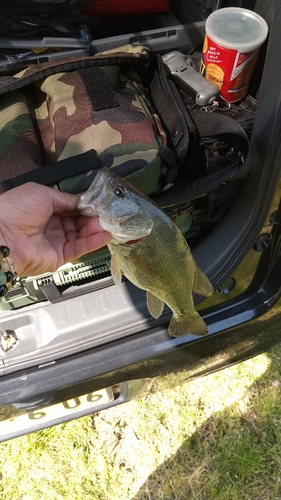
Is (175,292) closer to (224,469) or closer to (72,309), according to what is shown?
(72,309)

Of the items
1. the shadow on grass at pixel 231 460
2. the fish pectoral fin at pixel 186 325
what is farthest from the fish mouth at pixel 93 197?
the shadow on grass at pixel 231 460

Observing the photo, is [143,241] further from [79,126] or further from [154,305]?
[79,126]

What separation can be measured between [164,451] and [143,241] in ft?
4.26

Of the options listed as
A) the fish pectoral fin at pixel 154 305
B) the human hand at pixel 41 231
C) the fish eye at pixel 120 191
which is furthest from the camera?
the fish pectoral fin at pixel 154 305

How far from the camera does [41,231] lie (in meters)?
1.39

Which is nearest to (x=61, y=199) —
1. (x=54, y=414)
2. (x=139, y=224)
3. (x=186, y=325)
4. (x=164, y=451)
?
(x=139, y=224)

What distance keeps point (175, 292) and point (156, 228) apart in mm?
231

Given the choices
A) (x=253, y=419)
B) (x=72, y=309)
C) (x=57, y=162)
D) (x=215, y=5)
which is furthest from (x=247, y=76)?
(x=253, y=419)

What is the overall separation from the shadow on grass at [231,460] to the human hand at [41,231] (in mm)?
1190

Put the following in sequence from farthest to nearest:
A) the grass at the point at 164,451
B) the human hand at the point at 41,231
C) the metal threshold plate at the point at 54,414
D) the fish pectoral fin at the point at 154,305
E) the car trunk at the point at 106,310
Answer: the grass at the point at 164,451 < the metal threshold plate at the point at 54,414 < the car trunk at the point at 106,310 < the fish pectoral fin at the point at 154,305 < the human hand at the point at 41,231

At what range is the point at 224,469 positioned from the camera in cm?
200

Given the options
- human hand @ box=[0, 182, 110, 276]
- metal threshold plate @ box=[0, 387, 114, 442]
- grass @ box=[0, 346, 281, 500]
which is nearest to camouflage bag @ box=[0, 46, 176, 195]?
human hand @ box=[0, 182, 110, 276]

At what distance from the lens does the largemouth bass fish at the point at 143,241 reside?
3.65ft

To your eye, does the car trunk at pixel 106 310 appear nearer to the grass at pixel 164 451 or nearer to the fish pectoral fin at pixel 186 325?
the fish pectoral fin at pixel 186 325
